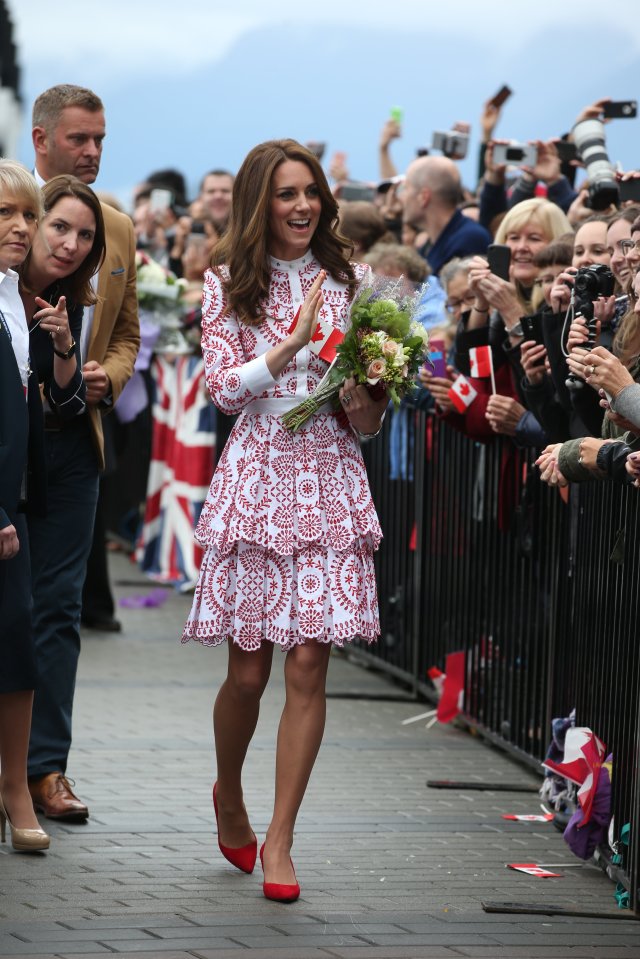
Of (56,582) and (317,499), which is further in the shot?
(56,582)

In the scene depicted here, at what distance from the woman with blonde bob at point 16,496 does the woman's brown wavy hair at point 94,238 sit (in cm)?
46

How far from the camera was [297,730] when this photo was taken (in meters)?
5.69

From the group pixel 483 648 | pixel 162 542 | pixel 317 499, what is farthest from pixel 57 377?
pixel 162 542

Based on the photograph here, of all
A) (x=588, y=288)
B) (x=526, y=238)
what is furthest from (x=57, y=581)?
(x=526, y=238)

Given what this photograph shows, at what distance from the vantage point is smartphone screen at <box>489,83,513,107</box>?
10859mm

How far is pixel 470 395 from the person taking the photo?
8031 millimetres

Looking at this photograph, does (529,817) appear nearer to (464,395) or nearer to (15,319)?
(464,395)

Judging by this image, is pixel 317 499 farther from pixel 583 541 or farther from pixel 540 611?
pixel 540 611

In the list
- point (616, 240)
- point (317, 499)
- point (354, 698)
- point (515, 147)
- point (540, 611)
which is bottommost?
point (354, 698)

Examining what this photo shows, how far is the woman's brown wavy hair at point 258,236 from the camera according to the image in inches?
228

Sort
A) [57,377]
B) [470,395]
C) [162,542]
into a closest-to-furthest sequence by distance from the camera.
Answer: [57,377], [470,395], [162,542]

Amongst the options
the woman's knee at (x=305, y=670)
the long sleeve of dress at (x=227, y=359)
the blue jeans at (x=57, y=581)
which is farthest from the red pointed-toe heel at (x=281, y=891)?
the long sleeve of dress at (x=227, y=359)

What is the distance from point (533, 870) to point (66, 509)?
7.04 feet

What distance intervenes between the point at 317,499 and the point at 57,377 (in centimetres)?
117
